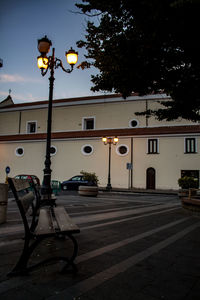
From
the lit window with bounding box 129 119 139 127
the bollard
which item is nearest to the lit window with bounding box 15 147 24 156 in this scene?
the lit window with bounding box 129 119 139 127

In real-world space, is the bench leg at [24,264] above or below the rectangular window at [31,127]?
below

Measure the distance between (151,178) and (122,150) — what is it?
476cm

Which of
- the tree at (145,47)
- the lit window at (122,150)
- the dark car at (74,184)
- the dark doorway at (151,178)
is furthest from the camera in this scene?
the lit window at (122,150)

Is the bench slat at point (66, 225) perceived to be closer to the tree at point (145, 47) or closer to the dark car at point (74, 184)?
the tree at point (145, 47)

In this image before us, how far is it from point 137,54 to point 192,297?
3.50 m

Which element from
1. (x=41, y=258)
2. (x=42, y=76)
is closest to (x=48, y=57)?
(x=42, y=76)

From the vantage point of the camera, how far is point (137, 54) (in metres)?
4.07

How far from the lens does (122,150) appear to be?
95.7 feet

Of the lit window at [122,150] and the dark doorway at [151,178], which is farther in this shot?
the lit window at [122,150]

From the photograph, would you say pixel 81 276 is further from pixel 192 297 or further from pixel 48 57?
pixel 48 57

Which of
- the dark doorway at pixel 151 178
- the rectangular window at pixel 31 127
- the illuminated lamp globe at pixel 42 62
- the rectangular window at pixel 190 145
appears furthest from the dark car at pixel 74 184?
the illuminated lamp globe at pixel 42 62

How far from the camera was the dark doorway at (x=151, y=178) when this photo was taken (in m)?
27.3

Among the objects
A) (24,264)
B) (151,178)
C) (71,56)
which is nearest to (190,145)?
(151,178)

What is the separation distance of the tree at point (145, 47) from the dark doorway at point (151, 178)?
22.9 meters
